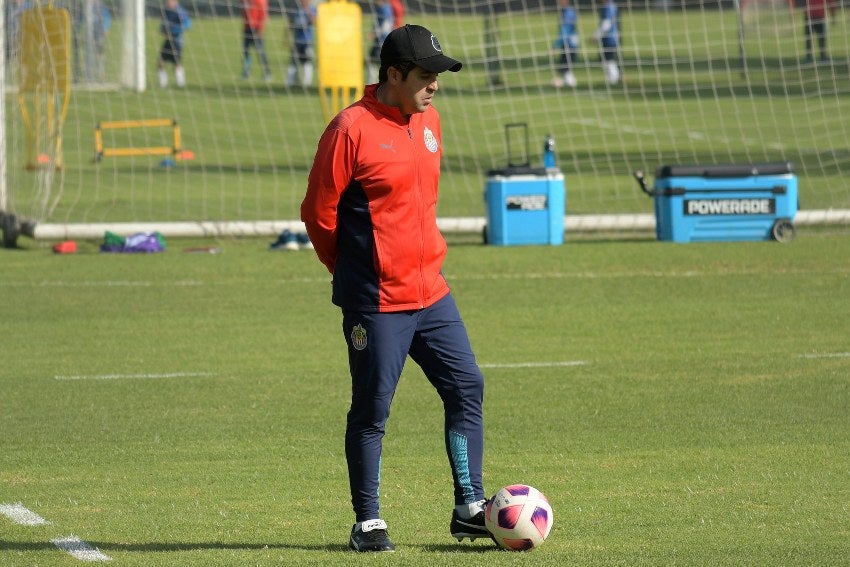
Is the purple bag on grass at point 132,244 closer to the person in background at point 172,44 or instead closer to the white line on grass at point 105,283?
the white line on grass at point 105,283

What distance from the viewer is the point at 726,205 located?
17.1 m

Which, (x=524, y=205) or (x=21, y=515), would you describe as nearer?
(x=21, y=515)

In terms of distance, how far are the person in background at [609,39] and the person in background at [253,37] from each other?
20.9 feet

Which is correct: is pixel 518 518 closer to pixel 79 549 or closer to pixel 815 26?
pixel 79 549

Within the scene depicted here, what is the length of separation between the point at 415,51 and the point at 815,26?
21680mm

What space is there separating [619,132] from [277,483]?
20990 millimetres

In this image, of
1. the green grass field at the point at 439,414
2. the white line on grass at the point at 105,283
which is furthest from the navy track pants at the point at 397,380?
the white line on grass at the point at 105,283

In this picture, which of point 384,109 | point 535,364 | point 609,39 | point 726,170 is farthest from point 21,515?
point 609,39

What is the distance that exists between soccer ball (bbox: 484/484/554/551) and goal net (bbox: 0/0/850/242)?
12004mm

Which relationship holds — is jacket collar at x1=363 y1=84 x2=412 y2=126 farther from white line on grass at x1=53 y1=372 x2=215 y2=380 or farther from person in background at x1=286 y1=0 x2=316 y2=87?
person in background at x1=286 y1=0 x2=316 y2=87

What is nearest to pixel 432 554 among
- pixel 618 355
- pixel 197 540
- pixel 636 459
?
pixel 197 540

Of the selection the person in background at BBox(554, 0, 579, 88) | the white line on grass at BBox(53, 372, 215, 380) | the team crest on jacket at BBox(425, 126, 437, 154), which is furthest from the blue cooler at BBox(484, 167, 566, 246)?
the team crest on jacket at BBox(425, 126, 437, 154)

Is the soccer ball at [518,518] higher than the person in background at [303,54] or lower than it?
lower

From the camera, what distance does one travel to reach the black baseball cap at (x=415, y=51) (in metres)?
6.02
